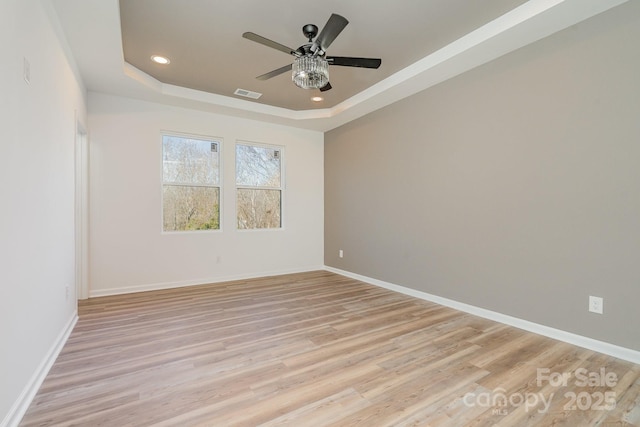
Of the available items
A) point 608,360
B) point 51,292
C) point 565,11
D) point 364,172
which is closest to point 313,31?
point 565,11

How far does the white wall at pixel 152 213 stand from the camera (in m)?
3.87

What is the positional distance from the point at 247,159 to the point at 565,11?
424cm

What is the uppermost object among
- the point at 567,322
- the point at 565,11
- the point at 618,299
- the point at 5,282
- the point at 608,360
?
the point at 565,11

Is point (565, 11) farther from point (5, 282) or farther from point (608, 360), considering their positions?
point (5, 282)

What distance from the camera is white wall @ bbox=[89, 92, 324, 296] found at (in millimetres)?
3869

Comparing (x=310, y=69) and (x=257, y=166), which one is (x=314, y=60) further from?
(x=257, y=166)

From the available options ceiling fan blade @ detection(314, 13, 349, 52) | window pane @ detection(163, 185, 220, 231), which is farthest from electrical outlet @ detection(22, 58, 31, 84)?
window pane @ detection(163, 185, 220, 231)

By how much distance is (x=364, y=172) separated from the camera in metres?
4.77

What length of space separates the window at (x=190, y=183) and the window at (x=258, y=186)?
39cm

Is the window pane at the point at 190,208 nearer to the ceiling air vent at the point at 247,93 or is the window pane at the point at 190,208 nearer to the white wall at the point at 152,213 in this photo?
the white wall at the point at 152,213

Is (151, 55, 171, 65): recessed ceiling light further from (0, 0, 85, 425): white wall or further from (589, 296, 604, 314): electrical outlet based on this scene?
(589, 296, 604, 314): electrical outlet

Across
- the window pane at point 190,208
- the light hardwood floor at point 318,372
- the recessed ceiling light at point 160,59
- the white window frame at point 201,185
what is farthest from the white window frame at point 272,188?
the light hardwood floor at point 318,372

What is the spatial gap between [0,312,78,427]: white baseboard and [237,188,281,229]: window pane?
2748 mm

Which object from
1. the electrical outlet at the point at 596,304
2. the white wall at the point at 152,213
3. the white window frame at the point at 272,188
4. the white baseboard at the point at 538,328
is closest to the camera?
the white baseboard at the point at 538,328
